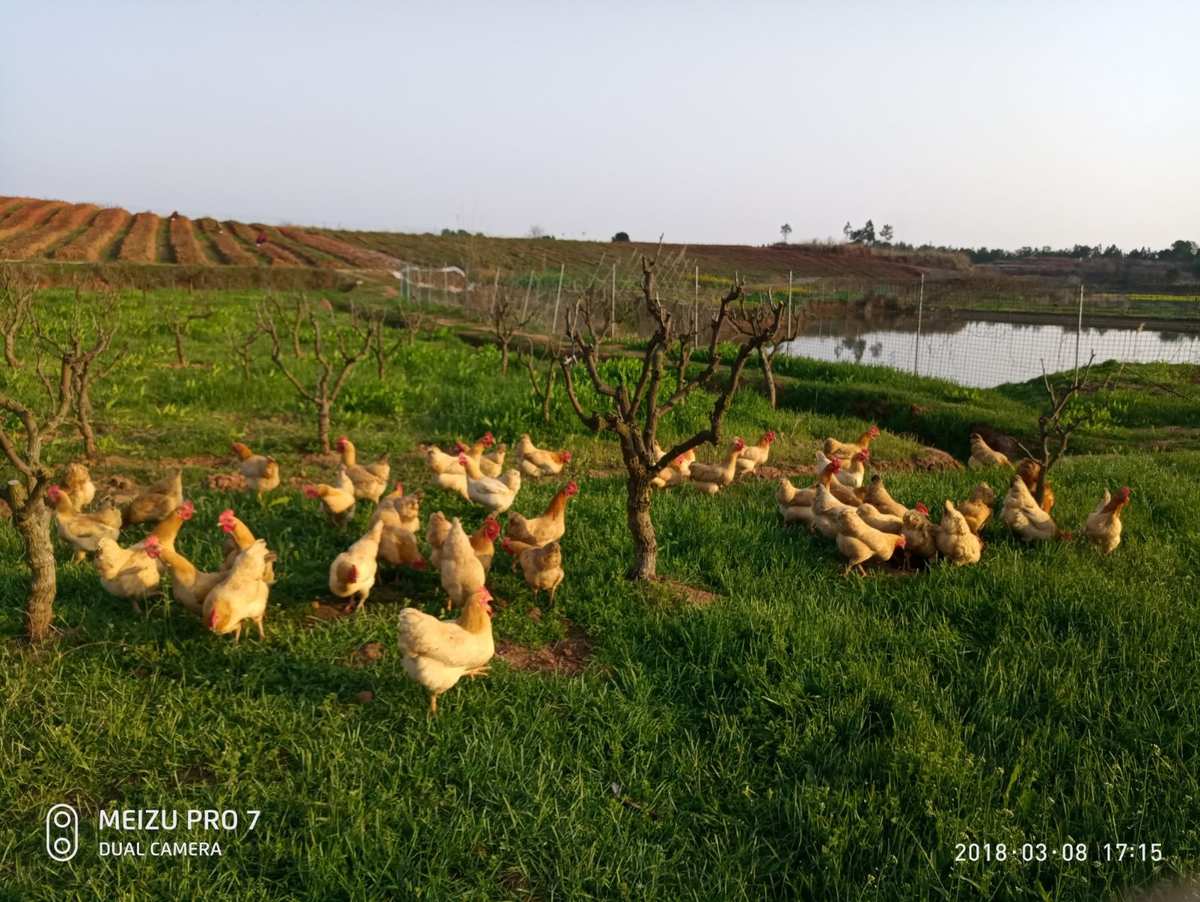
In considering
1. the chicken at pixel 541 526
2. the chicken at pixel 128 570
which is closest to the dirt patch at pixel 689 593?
the chicken at pixel 541 526

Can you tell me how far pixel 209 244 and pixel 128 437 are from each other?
38.3m

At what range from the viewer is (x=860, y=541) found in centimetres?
532

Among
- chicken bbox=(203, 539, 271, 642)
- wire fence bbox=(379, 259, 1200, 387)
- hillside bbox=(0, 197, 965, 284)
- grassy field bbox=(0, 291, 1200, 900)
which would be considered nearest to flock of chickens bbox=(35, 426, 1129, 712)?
chicken bbox=(203, 539, 271, 642)

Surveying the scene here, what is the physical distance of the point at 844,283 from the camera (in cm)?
4844

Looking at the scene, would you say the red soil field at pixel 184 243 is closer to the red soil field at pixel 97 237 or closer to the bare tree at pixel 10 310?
the red soil field at pixel 97 237

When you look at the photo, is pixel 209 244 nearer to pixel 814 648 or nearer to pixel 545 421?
pixel 545 421

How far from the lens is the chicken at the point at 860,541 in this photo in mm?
5316

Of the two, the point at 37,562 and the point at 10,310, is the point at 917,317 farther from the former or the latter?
the point at 37,562

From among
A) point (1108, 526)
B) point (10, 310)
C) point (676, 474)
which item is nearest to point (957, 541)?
point (1108, 526)

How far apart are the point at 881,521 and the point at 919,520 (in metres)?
0.27

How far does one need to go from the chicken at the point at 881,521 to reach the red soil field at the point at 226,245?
3558cm

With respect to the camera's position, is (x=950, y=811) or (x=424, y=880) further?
(x=950, y=811)

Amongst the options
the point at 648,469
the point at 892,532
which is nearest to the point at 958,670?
the point at 892,532

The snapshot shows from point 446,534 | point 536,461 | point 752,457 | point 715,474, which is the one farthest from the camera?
point 752,457
